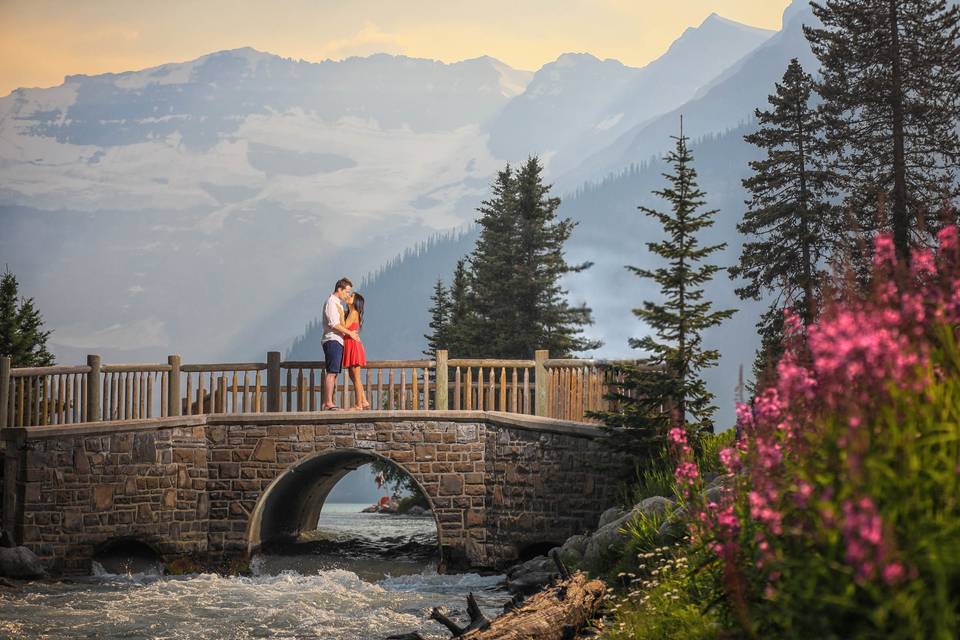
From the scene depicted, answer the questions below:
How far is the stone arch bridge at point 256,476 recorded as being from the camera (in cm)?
1842

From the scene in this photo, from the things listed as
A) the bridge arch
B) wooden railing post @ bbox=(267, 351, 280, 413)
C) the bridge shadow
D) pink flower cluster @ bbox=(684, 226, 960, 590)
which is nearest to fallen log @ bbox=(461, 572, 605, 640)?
pink flower cluster @ bbox=(684, 226, 960, 590)

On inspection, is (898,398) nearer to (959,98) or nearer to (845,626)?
(845,626)

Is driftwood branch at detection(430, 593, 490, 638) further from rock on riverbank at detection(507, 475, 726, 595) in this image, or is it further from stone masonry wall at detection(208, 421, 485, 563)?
stone masonry wall at detection(208, 421, 485, 563)

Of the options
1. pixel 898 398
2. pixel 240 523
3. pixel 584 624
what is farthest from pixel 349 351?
pixel 898 398

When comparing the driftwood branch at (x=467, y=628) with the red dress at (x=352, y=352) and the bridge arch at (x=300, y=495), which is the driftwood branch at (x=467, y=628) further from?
the red dress at (x=352, y=352)

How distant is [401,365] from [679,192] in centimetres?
645

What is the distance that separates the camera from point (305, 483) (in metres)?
23.3

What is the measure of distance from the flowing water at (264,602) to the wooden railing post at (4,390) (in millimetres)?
3071

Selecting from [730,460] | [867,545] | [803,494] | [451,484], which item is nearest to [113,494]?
[451,484]

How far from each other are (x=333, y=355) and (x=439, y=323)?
761 inches

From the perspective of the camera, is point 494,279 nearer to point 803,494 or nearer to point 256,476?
point 256,476

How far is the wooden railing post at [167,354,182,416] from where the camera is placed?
1992cm

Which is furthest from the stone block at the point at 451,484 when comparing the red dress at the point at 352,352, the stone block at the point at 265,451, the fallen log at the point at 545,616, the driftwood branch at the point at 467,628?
the driftwood branch at the point at 467,628

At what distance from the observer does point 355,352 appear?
63.1 feet
